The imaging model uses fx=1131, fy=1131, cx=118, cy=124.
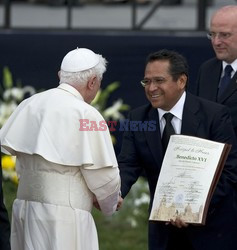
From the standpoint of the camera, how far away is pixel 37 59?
10758 mm

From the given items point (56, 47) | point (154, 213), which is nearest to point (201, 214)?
point (154, 213)

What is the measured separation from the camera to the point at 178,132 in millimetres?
6609

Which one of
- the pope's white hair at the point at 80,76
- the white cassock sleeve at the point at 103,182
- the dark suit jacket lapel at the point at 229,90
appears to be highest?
the pope's white hair at the point at 80,76

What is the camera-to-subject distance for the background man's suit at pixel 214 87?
7145 mm

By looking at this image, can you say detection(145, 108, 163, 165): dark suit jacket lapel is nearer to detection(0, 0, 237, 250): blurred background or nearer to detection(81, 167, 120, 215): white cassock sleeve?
detection(81, 167, 120, 215): white cassock sleeve

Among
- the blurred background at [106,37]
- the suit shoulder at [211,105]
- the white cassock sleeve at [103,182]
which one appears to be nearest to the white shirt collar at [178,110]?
the suit shoulder at [211,105]

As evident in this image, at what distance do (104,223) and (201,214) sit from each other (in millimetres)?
3671

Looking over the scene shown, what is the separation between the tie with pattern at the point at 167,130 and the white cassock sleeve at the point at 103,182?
58cm

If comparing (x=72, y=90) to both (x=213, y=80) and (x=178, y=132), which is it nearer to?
A: (x=178, y=132)

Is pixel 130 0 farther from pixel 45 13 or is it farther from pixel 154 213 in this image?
pixel 154 213

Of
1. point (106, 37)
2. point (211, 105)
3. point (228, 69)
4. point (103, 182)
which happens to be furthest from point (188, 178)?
point (106, 37)

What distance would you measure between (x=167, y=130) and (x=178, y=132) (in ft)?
0.21

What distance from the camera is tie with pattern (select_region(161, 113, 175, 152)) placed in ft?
21.7

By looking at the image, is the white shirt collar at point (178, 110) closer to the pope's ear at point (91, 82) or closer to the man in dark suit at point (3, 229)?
the pope's ear at point (91, 82)
